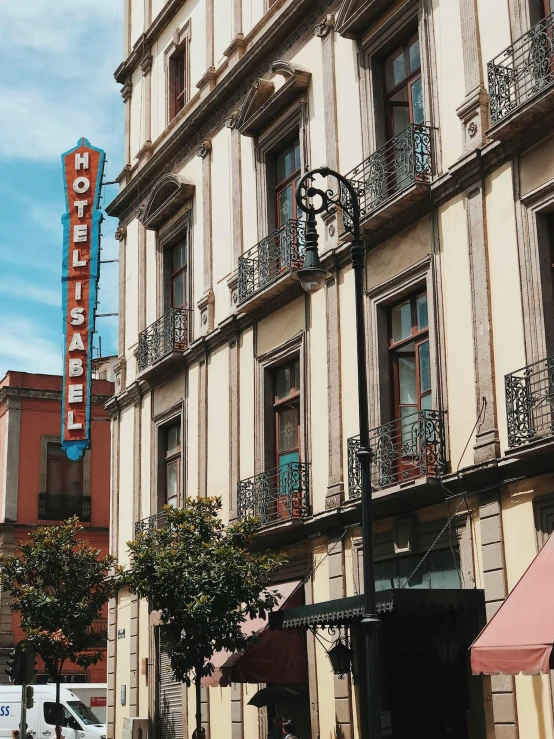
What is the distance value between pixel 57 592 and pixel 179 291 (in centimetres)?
746

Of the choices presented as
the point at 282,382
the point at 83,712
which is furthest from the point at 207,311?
the point at 83,712

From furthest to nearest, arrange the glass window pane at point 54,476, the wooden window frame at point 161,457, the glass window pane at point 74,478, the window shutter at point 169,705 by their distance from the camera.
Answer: the glass window pane at point 74,478 < the glass window pane at point 54,476 < the wooden window frame at point 161,457 < the window shutter at point 169,705

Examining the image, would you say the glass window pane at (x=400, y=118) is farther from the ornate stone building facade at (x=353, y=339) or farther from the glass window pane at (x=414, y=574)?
the glass window pane at (x=414, y=574)

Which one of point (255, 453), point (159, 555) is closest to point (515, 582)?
point (159, 555)

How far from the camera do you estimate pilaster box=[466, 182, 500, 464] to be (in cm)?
1591

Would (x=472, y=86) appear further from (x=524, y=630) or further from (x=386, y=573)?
(x=524, y=630)

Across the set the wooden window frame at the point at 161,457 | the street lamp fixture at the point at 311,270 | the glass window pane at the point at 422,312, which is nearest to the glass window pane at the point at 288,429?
the glass window pane at the point at 422,312

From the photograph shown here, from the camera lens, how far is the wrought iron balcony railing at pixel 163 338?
25.8m

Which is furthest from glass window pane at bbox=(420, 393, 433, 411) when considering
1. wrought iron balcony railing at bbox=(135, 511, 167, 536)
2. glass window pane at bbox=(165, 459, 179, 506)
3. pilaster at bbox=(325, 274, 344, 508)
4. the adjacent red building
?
the adjacent red building

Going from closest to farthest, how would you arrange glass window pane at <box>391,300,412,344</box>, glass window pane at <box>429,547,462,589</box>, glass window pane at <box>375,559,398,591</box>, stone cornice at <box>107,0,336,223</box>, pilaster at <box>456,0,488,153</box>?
glass window pane at <box>429,547,462,589</box>
pilaster at <box>456,0,488,153</box>
glass window pane at <box>375,559,398,591</box>
glass window pane at <box>391,300,412,344</box>
stone cornice at <box>107,0,336,223</box>

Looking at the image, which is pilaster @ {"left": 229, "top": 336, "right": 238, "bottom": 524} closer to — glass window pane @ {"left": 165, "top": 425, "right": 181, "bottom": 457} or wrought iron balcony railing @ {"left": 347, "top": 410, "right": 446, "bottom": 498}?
glass window pane @ {"left": 165, "top": 425, "right": 181, "bottom": 457}

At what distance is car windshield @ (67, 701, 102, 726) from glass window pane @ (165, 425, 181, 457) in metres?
9.51

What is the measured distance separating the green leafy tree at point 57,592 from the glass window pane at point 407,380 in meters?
9.84

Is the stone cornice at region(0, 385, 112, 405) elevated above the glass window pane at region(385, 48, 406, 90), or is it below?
above
